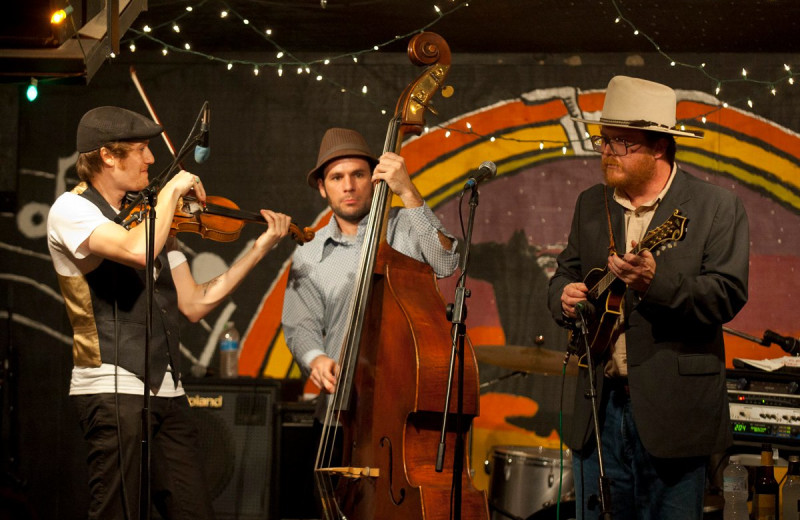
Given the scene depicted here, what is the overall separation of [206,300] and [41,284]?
294 centimetres

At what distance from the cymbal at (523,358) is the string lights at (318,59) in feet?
5.62

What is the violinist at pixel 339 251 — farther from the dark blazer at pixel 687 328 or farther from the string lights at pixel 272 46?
the string lights at pixel 272 46

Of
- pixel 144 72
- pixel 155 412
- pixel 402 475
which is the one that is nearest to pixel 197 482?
pixel 155 412

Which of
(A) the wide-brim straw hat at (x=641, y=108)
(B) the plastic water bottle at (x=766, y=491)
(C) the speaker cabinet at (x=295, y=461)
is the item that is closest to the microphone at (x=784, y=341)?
(B) the plastic water bottle at (x=766, y=491)

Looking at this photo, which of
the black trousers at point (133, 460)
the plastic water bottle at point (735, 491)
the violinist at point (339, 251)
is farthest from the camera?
the plastic water bottle at point (735, 491)

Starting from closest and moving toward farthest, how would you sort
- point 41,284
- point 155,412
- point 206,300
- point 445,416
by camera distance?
point 445,416
point 155,412
point 206,300
point 41,284

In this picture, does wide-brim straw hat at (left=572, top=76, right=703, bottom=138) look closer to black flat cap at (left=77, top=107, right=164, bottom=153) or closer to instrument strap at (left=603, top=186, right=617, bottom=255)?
instrument strap at (left=603, top=186, right=617, bottom=255)

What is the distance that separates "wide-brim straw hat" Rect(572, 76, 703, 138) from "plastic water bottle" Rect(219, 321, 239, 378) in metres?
3.58

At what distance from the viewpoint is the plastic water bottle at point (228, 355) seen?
5.99 meters

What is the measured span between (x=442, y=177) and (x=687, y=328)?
352 centimetres

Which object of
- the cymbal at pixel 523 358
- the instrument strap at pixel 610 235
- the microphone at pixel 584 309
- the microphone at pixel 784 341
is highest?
the instrument strap at pixel 610 235

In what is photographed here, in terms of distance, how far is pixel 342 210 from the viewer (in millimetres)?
3770

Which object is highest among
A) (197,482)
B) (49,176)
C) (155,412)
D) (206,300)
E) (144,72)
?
(144,72)

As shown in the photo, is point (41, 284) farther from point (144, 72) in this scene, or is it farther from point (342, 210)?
point (342, 210)
